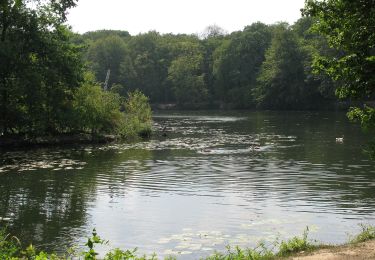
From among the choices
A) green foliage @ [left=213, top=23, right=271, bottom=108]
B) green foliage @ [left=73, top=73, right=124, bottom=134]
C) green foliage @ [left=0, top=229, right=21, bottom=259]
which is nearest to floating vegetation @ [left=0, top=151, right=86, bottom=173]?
green foliage @ [left=73, top=73, right=124, bottom=134]

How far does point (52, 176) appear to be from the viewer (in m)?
27.3

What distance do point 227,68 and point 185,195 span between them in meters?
104

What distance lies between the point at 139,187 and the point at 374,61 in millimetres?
14362

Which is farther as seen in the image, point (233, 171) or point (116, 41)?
point (116, 41)

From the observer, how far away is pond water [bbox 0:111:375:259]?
15758 mm

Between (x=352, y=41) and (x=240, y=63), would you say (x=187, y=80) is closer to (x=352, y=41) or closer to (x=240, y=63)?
(x=240, y=63)

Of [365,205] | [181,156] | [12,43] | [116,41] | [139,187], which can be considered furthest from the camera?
[116,41]

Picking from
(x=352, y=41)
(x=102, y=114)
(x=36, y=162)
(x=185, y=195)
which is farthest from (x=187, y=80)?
(x=352, y=41)

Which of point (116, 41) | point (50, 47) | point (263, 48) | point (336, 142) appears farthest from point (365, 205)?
point (116, 41)

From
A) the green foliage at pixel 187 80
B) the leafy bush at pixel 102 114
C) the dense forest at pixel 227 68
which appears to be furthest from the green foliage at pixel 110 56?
the leafy bush at pixel 102 114

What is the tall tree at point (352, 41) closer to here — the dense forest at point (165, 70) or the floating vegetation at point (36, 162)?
the dense forest at point (165, 70)

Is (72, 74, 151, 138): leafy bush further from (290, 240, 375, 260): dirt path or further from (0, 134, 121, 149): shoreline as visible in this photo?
(290, 240, 375, 260): dirt path

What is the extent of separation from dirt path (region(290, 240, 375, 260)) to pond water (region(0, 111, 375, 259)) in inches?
129

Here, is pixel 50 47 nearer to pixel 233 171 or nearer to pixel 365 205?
pixel 233 171
